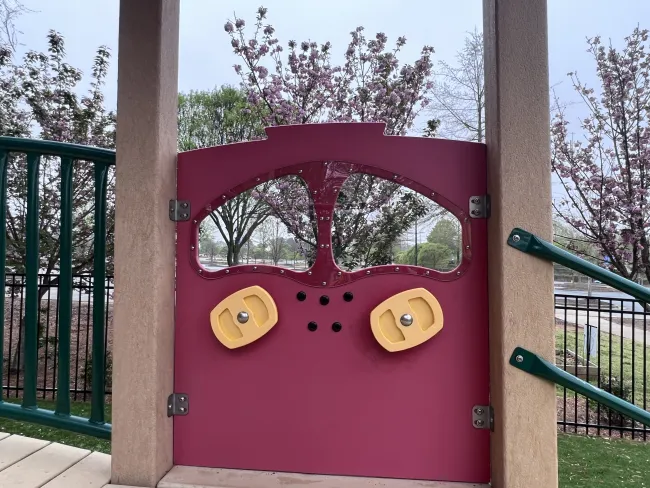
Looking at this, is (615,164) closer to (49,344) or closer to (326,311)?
(326,311)

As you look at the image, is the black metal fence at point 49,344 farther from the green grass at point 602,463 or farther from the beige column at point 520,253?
the green grass at point 602,463

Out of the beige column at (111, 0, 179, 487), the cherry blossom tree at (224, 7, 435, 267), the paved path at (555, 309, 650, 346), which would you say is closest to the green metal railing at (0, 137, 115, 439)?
the beige column at (111, 0, 179, 487)

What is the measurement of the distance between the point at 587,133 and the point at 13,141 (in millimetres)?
5630

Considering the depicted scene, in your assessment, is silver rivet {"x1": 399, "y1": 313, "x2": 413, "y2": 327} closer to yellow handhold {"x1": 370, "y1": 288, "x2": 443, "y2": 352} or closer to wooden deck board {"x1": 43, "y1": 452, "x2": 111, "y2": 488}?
yellow handhold {"x1": 370, "y1": 288, "x2": 443, "y2": 352}

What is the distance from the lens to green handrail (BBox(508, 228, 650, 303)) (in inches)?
54.0

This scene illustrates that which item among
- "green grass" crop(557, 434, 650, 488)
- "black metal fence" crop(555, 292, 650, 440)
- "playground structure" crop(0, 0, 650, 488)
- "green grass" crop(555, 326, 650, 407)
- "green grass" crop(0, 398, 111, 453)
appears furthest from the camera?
"green grass" crop(555, 326, 650, 407)

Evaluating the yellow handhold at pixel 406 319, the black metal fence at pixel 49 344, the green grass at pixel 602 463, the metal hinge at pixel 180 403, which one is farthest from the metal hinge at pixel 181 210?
the green grass at pixel 602 463

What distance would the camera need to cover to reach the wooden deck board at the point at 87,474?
5.13 ft

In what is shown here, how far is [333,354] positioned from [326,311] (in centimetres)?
18

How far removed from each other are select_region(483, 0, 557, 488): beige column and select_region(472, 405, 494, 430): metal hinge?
51 mm

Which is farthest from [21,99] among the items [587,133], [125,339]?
[587,133]

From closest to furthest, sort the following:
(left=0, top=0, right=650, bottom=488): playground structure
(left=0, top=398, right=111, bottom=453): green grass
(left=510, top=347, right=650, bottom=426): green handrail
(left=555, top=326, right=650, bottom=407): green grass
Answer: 1. (left=510, top=347, right=650, bottom=426): green handrail
2. (left=0, top=0, right=650, bottom=488): playground structure
3. (left=0, top=398, right=111, bottom=453): green grass
4. (left=555, top=326, right=650, bottom=407): green grass

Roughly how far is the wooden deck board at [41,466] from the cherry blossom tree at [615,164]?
513 cm

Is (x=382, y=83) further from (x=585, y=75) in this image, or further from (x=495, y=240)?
(x=495, y=240)
